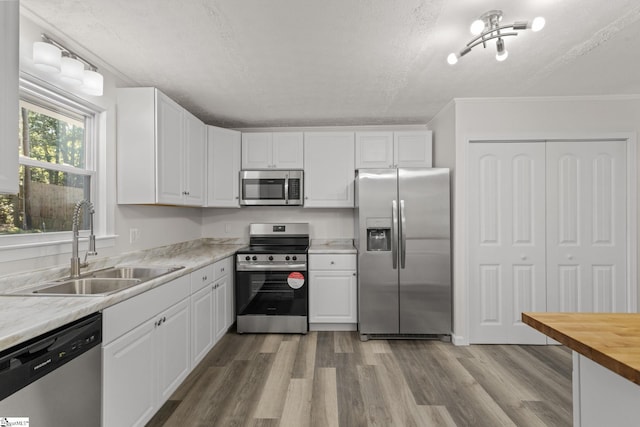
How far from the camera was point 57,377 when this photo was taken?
1344 millimetres

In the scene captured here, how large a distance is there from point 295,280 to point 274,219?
102 centimetres

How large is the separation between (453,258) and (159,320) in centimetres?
265

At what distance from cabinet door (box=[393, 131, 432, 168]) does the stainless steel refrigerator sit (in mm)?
528

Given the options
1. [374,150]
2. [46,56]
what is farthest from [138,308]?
[374,150]

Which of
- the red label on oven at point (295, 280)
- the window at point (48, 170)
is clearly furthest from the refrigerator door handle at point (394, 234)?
the window at point (48, 170)

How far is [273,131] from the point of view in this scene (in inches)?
161

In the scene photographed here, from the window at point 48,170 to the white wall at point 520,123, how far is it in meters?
3.19

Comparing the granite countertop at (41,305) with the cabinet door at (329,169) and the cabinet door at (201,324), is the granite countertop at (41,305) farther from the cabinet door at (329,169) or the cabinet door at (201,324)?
the cabinet door at (329,169)

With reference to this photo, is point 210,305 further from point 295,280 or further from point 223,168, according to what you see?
point 223,168

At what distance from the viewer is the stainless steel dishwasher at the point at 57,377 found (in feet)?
3.47

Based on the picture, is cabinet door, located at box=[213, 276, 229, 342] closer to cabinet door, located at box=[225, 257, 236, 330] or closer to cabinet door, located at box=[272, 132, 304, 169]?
cabinet door, located at box=[225, 257, 236, 330]

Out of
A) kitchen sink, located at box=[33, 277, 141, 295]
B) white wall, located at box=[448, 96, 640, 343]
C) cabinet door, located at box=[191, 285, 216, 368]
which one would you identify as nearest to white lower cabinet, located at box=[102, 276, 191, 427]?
cabinet door, located at box=[191, 285, 216, 368]

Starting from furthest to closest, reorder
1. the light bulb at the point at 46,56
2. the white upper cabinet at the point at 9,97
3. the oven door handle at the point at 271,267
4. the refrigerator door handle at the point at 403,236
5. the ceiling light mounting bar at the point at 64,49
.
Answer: the oven door handle at the point at 271,267 < the refrigerator door handle at the point at 403,236 < the ceiling light mounting bar at the point at 64,49 < the light bulb at the point at 46,56 < the white upper cabinet at the point at 9,97

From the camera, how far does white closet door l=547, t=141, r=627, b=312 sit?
304cm
